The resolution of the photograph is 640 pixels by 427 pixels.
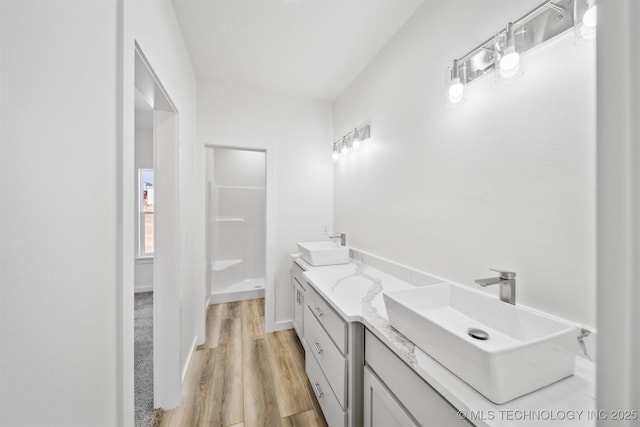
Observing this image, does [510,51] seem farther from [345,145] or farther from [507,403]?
[345,145]

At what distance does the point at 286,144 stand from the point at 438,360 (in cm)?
228

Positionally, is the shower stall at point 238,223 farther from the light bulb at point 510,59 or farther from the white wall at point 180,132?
the light bulb at point 510,59

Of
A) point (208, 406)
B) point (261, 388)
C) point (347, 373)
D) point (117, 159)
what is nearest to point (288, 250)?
point (261, 388)

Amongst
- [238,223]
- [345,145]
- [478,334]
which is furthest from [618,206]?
[238,223]

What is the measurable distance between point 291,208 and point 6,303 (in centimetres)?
220

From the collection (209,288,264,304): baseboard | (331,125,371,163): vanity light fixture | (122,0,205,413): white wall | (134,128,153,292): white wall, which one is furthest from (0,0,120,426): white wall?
(134,128,153,292): white wall

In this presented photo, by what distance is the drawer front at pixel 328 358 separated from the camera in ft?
3.98

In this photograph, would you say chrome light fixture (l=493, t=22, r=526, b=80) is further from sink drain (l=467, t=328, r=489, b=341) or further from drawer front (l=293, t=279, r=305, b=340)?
drawer front (l=293, t=279, r=305, b=340)

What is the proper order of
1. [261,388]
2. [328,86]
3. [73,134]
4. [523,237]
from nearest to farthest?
[73,134] < [523,237] < [261,388] < [328,86]

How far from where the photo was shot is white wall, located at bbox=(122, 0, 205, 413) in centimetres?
91

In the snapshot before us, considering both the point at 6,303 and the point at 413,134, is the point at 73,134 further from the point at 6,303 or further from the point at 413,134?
the point at 413,134

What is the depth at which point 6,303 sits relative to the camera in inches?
19.0

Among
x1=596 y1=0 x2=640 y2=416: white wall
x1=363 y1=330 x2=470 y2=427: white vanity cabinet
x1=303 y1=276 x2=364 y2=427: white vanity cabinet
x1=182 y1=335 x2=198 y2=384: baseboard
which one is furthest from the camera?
x1=182 y1=335 x2=198 y2=384: baseboard

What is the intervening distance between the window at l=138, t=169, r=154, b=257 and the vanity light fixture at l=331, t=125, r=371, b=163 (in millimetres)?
2825
